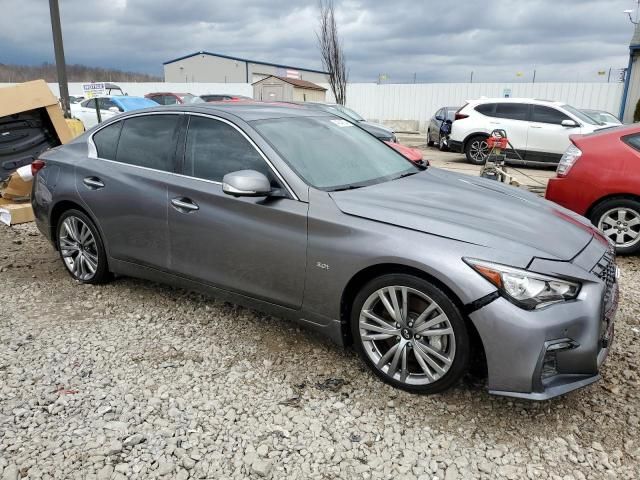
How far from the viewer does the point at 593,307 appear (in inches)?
100

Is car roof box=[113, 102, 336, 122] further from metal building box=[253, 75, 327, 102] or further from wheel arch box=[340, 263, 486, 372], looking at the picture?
metal building box=[253, 75, 327, 102]

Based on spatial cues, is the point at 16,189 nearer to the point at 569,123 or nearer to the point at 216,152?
the point at 216,152

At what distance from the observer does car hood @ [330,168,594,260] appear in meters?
2.70

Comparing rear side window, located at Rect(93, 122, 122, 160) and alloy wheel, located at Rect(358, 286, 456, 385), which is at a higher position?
rear side window, located at Rect(93, 122, 122, 160)

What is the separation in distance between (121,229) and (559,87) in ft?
83.8

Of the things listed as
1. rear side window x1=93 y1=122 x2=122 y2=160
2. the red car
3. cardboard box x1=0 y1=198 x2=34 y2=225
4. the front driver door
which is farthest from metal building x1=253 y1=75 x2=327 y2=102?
the front driver door

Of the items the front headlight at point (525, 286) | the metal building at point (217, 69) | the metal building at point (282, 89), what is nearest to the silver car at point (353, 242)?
the front headlight at point (525, 286)

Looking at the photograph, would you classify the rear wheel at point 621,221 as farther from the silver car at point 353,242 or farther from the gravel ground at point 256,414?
the silver car at point 353,242

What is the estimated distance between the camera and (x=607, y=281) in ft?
9.27

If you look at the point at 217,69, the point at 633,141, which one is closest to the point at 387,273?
the point at 633,141

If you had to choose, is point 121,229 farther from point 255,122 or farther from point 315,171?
point 315,171

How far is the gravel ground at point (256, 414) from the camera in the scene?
2.42 m

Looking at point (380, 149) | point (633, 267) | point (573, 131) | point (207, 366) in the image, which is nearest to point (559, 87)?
point (573, 131)

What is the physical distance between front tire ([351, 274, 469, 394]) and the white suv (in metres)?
11.0
